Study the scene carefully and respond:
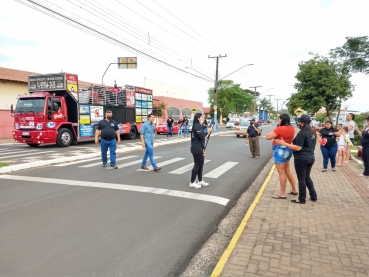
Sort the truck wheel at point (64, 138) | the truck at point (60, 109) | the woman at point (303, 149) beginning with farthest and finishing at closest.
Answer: the truck wheel at point (64, 138) → the truck at point (60, 109) → the woman at point (303, 149)

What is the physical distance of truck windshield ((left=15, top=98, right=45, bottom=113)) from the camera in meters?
15.9

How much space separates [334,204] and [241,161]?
19.9 ft

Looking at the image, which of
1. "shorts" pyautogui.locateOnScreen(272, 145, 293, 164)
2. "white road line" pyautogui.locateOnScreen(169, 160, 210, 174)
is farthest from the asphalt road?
"shorts" pyautogui.locateOnScreen(272, 145, 293, 164)

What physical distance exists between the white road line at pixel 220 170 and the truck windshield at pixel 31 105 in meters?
10.5

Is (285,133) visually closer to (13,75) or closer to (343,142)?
(343,142)

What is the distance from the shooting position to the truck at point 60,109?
1580 centimetres

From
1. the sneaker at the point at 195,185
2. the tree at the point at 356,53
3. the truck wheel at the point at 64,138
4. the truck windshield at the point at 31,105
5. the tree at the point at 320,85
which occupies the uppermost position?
the tree at the point at 356,53

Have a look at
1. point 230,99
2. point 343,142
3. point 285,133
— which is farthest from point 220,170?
point 230,99

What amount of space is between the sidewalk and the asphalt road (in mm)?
642

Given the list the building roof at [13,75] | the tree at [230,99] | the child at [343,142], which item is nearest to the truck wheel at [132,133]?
the building roof at [13,75]

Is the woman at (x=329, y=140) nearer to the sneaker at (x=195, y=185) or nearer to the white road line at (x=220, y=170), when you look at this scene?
the white road line at (x=220, y=170)

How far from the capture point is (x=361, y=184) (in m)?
7.63

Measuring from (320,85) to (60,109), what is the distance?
16.0 metres

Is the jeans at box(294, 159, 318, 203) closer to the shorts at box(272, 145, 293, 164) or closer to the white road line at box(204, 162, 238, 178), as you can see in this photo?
the shorts at box(272, 145, 293, 164)
